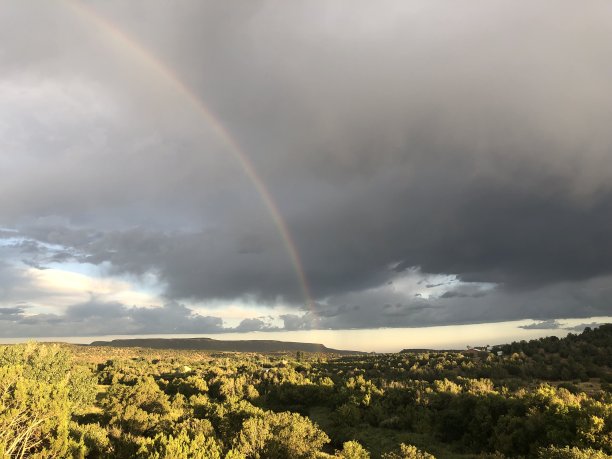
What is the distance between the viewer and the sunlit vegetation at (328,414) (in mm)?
16672

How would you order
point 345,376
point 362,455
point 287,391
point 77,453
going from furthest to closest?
point 345,376
point 287,391
point 362,455
point 77,453

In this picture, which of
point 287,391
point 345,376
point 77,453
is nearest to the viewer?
point 77,453

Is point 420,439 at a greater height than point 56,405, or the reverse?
point 56,405

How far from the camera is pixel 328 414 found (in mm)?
36875

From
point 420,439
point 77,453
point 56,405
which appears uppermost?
point 56,405

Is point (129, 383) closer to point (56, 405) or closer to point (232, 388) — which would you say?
point (232, 388)

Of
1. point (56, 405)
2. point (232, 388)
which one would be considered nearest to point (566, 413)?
point (56, 405)

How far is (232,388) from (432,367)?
91.5ft

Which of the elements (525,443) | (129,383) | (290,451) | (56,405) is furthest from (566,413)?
(129,383)

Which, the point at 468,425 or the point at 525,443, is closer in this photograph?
the point at 525,443

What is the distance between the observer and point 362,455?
18.5 metres

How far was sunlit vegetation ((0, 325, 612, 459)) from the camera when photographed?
1667cm

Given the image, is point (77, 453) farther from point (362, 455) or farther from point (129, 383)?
point (129, 383)

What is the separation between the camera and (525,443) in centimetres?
2283
